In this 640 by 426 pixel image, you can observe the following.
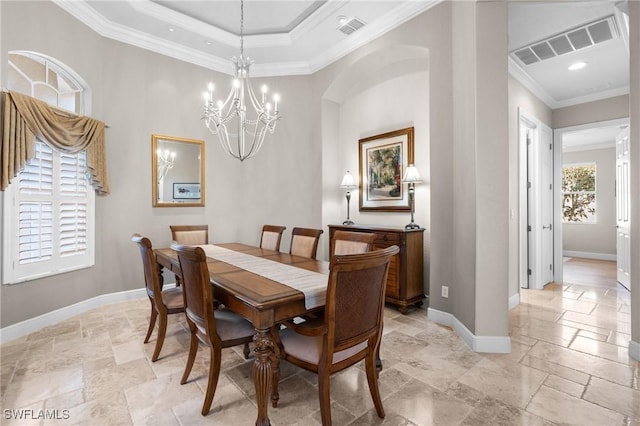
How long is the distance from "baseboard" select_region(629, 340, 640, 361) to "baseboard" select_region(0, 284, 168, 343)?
5.16 meters

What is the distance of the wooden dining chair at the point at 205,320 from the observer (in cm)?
168

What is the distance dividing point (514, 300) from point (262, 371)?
3560mm

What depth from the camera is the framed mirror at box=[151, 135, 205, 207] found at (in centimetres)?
413

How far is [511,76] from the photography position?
382cm

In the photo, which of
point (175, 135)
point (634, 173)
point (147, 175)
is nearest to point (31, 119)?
point (147, 175)

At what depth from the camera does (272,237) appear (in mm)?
3484

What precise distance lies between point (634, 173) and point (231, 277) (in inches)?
132

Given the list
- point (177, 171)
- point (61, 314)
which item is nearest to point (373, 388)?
point (61, 314)

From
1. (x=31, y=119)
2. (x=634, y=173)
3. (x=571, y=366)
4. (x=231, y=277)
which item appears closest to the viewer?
(x=231, y=277)

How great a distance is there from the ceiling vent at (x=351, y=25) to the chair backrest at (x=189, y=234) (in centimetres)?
308

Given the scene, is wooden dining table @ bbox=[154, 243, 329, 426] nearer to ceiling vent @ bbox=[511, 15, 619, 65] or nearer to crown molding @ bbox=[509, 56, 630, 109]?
ceiling vent @ bbox=[511, 15, 619, 65]

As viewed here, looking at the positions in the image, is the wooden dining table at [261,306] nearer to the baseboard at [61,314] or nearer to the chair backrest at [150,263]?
the chair backrest at [150,263]

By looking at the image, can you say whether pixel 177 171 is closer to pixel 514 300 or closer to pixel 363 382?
pixel 363 382

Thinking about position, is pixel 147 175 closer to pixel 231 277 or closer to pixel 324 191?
pixel 324 191
